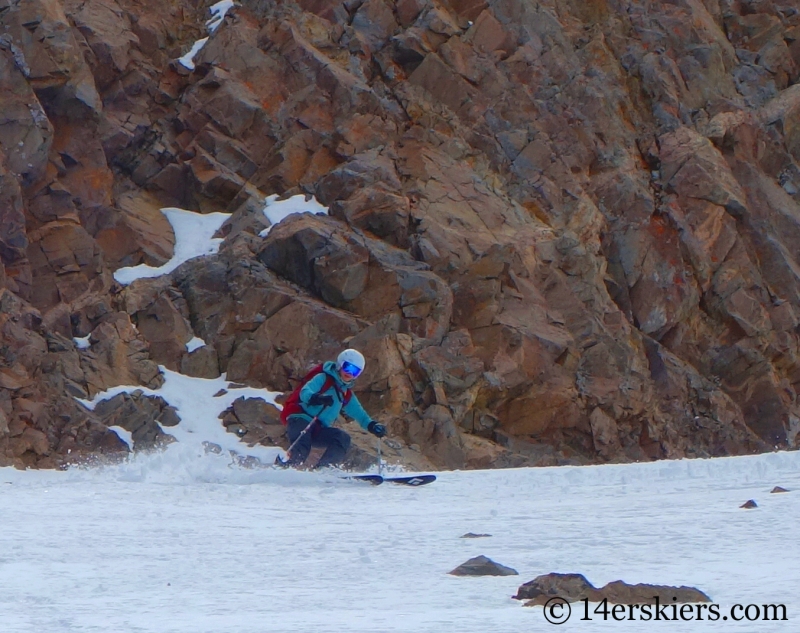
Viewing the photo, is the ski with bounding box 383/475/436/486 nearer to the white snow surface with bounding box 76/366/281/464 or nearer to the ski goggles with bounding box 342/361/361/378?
the ski goggles with bounding box 342/361/361/378

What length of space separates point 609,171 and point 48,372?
1569 cm

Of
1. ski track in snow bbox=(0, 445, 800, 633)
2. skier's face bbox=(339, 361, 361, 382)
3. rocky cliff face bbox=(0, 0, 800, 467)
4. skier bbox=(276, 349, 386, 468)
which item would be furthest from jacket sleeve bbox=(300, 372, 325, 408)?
rocky cliff face bbox=(0, 0, 800, 467)

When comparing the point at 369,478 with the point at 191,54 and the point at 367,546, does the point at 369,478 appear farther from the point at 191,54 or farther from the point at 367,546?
the point at 191,54

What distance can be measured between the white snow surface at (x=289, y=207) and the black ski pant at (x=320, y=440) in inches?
463

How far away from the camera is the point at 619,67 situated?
30875 mm

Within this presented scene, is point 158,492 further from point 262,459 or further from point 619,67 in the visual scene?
point 619,67

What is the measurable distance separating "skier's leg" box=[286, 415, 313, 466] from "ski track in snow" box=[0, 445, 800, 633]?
1.38 m

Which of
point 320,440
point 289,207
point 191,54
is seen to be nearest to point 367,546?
point 320,440

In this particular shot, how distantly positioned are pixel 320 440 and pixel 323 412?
1.06ft

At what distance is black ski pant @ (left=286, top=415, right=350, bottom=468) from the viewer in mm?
11539

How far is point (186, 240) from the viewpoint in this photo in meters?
23.2

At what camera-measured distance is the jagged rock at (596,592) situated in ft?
14.1

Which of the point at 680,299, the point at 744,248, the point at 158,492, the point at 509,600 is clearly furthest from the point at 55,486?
the point at 744,248

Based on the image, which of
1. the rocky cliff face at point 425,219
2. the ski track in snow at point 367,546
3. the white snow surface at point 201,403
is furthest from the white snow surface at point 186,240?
the ski track in snow at point 367,546
